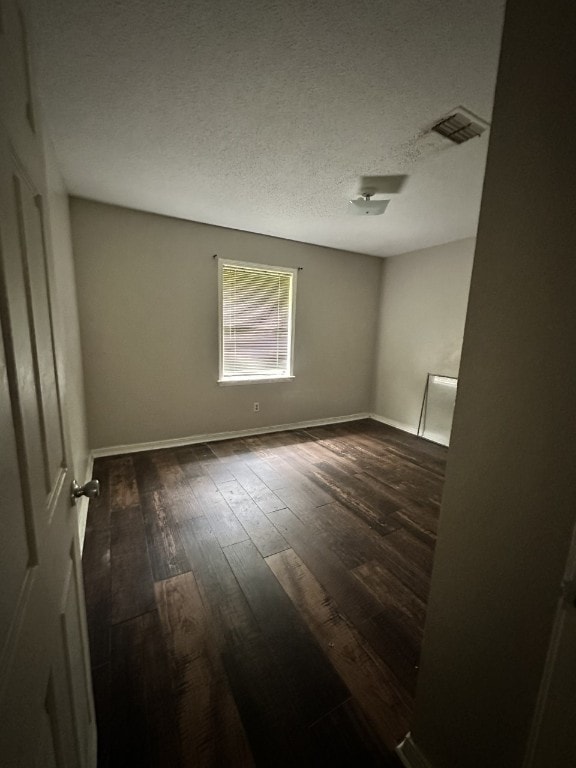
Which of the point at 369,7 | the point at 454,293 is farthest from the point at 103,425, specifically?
the point at 454,293

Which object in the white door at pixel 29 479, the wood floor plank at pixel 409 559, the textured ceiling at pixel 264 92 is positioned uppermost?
the textured ceiling at pixel 264 92

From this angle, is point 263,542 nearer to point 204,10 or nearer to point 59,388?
point 59,388

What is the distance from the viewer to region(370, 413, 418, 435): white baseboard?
4273mm

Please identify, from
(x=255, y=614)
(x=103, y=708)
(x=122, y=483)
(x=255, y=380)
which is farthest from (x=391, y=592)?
(x=255, y=380)

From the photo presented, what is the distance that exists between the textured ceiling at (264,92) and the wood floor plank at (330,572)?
250 centimetres

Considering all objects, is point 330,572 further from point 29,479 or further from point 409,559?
point 29,479

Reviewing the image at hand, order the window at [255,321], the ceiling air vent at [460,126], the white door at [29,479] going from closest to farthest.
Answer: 1. the white door at [29,479]
2. the ceiling air vent at [460,126]
3. the window at [255,321]

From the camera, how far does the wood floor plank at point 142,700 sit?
3.16 feet

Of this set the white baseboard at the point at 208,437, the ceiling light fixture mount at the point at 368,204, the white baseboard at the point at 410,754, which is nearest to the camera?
the white baseboard at the point at 410,754

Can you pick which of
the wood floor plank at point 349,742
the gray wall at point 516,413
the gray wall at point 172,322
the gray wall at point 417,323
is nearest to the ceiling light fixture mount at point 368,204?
the gray wall at point 172,322

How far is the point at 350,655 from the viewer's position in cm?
128

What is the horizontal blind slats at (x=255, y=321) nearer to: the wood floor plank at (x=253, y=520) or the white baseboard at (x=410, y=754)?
the wood floor plank at (x=253, y=520)

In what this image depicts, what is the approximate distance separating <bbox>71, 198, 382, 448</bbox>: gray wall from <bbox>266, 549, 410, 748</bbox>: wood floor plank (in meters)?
2.27

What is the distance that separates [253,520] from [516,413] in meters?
1.92
